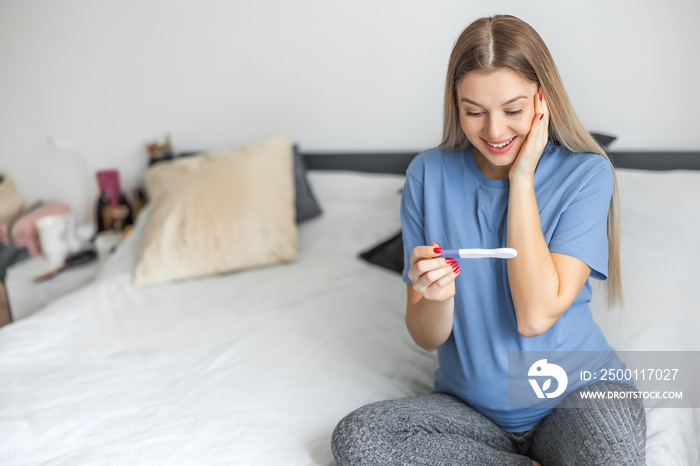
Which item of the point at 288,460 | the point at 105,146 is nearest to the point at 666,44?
the point at 288,460

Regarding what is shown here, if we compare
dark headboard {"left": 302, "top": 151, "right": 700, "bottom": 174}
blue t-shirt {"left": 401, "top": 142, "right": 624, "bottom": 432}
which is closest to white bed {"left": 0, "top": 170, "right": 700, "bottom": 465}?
dark headboard {"left": 302, "top": 151, "right": 700, "bottom": 174}

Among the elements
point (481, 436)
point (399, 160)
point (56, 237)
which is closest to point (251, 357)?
point (481, 436)

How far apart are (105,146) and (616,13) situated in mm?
2394

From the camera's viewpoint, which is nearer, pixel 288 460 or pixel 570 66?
pixel 288 460

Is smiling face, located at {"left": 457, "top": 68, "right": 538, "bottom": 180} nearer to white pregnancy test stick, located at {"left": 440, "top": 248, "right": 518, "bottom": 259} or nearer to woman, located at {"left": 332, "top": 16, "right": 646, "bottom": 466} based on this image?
woman, located at {"left": 332, "top": 16, "right": 646, "bottom": 466}

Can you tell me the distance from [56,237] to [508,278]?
2271 millimetres

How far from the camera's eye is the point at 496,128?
3.21ft

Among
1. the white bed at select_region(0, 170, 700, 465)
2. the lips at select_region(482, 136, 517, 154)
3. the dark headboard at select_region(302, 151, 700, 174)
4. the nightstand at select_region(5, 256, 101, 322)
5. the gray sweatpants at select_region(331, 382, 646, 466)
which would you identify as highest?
the lips at select_region(482, 136, 517, 154)

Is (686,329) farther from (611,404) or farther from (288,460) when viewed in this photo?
(288,460)

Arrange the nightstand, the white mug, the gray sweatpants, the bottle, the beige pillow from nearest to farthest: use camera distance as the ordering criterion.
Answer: the gray sweatpants → the beige pillow → the nightstand → the white mug → the bottle

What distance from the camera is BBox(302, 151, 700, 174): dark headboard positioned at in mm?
1627

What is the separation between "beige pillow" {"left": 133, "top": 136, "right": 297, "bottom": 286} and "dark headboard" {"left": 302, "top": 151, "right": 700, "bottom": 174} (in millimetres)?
241

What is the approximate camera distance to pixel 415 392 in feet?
4.36

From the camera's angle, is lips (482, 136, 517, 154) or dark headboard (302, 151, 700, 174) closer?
lips (482, 136, 517, 154)
